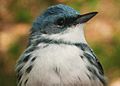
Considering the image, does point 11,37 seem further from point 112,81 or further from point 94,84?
point 94,84

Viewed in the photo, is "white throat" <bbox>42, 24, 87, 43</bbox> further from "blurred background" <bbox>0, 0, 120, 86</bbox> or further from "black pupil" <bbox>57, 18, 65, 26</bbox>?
"blurred background" <bbox>0, 0, 120, 86</bbox>

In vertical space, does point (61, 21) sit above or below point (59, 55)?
above

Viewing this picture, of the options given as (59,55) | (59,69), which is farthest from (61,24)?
(59,69)

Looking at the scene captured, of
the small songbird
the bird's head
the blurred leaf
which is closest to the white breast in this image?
the small songbird

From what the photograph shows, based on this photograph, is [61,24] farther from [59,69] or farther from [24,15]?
[24,15]

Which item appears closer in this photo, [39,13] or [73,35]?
[73,35]

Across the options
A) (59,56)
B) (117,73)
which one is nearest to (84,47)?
(59,56)

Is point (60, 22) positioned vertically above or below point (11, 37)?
above

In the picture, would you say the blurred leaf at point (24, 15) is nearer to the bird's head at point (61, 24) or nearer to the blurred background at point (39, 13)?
the blurred background at point (39, 13)
